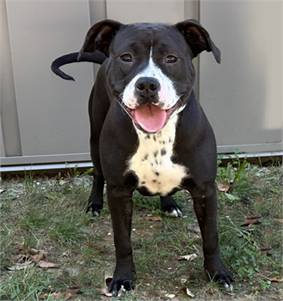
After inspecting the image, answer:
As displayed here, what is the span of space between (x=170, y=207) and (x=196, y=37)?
4.59 ft

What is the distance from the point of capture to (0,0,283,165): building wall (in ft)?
14.1

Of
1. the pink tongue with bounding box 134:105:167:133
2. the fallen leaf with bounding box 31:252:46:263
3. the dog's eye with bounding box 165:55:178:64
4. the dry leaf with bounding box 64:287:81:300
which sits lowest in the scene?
the fallen leaf with bounding box 31:252:46:263

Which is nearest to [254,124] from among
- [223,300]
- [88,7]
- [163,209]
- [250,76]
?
[250,76]

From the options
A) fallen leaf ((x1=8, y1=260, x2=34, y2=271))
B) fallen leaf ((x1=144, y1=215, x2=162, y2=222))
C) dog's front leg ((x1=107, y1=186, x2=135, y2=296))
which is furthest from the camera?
fallen leaf ((x1=144, y1=215, x2=162, y2=222))

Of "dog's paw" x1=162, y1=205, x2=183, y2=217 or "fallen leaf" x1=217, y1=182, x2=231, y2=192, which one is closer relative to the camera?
"dog's paw" x1=162, y1=205, x2=183, y2=217

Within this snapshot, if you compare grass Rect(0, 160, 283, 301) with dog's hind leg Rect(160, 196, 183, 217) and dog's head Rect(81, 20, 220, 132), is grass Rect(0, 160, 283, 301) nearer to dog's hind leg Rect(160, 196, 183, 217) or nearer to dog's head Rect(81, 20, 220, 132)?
dog's hind leg Rect(160, 196, 183, 217)

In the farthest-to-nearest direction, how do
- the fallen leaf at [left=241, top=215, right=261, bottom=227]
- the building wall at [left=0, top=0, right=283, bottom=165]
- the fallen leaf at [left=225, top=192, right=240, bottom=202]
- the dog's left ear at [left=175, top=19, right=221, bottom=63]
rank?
1. the building wall at [left=0, top=0, right=283, bottom=165]
2. the fallen leaf at [left=225, top=192, right=240, bottom=202]
3. the fallen leaf at [left=241, top=215, right=261, bottom=227]
4. the dog's left ear at [left=175, top=19, right=221, bottom=63]

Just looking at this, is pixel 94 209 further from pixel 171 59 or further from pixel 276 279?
pixel 171 59

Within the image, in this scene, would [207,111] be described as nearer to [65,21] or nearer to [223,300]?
[65,21]

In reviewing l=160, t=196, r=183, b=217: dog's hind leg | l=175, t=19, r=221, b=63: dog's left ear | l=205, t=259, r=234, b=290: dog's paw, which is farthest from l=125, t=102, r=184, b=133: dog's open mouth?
l=160, t=196, r=183, b=217: dog's hind leg

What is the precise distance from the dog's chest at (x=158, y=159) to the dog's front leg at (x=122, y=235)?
0.15 m

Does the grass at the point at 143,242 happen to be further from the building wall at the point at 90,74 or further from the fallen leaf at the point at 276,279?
the building wall at the point at 90,74

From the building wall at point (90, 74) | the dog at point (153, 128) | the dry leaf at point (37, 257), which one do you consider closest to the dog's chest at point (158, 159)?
the dog at point (153, 128)

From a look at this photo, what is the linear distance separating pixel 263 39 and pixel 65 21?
1.45m
